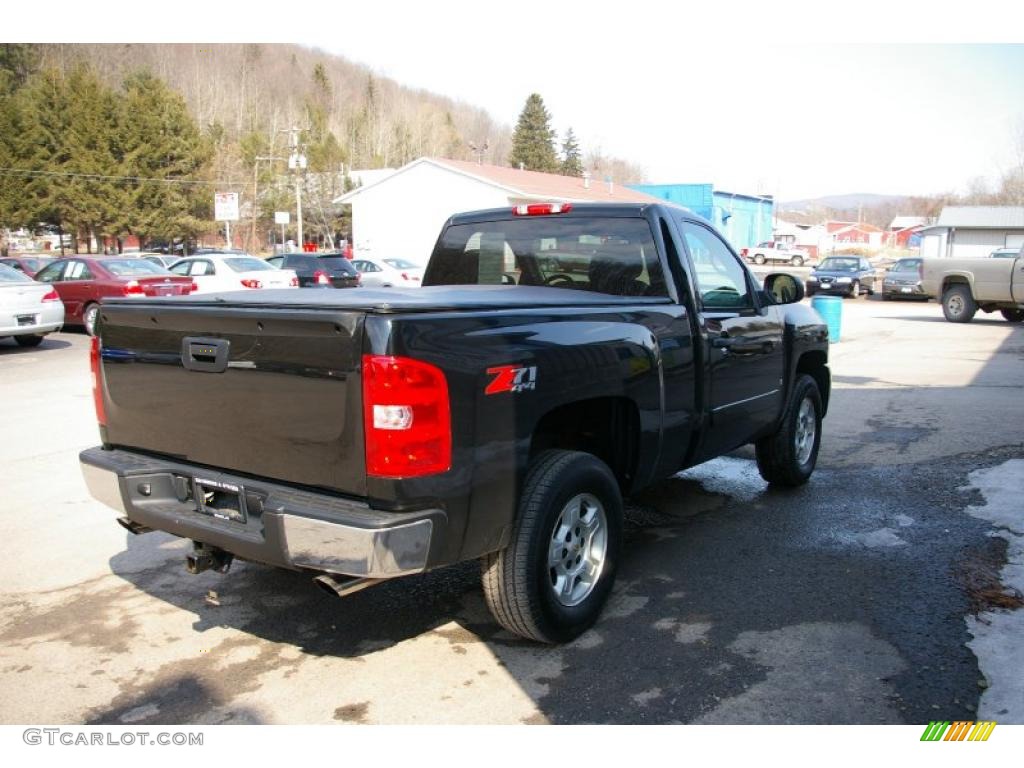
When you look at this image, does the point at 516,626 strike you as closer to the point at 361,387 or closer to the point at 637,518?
the point at 361,387

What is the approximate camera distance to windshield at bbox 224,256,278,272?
18.5 meters

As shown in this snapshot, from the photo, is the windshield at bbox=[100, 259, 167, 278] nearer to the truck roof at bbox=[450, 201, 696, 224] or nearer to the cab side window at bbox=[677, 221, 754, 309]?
the truck roof at bbox=[450, 201, 696, 224]

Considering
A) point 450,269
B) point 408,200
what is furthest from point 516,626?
point 408,200

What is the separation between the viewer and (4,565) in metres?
4.83

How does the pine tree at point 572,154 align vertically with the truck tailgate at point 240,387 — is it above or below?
above

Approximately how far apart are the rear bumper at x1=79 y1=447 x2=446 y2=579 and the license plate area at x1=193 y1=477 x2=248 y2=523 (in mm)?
11

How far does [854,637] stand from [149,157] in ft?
188

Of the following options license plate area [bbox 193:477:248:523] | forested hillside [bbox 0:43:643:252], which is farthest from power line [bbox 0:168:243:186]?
license plate area [bbox 193:477:248:523]

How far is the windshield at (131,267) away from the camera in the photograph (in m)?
16.6

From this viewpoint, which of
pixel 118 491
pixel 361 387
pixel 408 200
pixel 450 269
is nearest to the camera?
pixel 361 387

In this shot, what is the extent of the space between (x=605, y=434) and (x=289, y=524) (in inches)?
68.4

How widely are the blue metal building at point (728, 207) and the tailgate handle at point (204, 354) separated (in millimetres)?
48559
